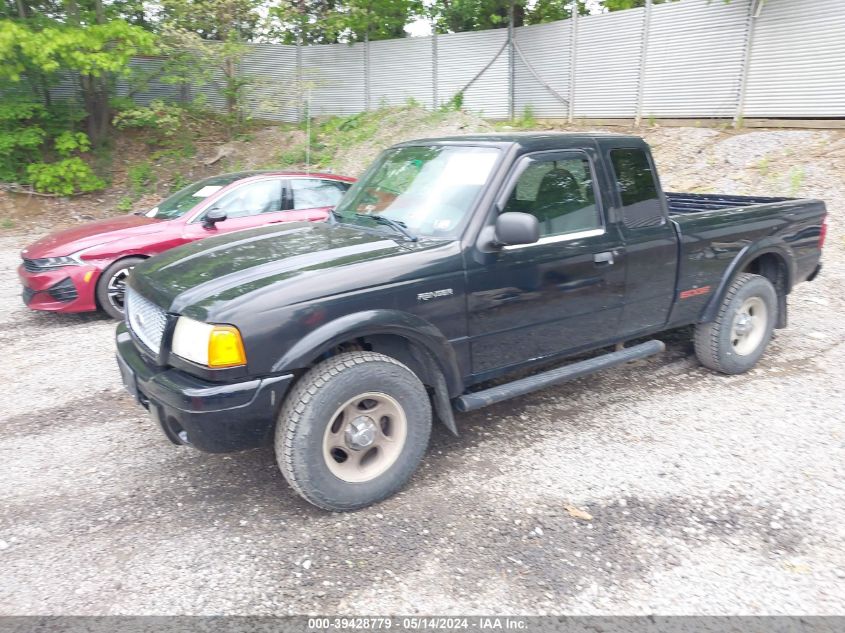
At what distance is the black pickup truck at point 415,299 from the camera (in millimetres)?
3109

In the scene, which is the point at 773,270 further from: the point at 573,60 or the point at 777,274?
the point at 573,60

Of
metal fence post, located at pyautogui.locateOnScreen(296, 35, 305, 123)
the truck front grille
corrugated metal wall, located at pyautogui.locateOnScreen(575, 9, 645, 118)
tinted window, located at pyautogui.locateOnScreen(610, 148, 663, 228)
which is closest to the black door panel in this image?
tinted window, located at pyautogui.locateOnScreen(610, 148, 663, 228)

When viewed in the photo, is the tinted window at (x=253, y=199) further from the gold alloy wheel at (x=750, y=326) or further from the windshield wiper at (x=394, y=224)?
the gold alloy wheel at (x=750, y=326)

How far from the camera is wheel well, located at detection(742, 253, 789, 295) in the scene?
546 centimetres

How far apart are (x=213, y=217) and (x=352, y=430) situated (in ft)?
13.7

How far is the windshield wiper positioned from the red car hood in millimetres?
3850

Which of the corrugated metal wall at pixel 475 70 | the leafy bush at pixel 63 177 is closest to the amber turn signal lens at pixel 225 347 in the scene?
the leafy bush at pixel 63 177

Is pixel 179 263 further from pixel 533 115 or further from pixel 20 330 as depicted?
pixel 533 115

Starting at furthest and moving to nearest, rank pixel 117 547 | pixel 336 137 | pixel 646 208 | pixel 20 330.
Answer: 1. pixel 336 137
2. pixel 20 330
3. pixel 646 208
4. pixel 117 547

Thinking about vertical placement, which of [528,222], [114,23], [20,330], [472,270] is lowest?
[20,330]

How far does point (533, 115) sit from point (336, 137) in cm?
558

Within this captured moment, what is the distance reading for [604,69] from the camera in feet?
46.7

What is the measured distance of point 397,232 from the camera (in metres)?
3.89

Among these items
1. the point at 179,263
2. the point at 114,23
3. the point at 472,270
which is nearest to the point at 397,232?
the point at 472,270
